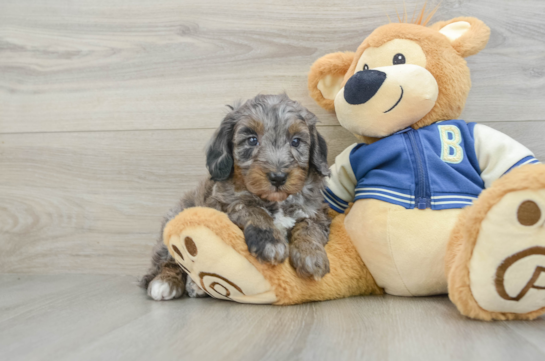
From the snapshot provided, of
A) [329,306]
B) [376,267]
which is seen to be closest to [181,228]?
[329,306]

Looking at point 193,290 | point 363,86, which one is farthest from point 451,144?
Answer: point 193,290

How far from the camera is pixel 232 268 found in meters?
1.53

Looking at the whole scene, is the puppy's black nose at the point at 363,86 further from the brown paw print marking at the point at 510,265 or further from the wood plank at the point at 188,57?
the brown paw print marking at the point at 510,265

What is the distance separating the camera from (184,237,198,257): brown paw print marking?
154cm

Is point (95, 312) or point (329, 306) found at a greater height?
point (329, 306)

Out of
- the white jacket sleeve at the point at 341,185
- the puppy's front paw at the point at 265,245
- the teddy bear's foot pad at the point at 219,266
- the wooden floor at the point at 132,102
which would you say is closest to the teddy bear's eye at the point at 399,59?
the white jacket sleeve at the point at 341,185

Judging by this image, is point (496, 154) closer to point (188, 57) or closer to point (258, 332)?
point (258, 332)

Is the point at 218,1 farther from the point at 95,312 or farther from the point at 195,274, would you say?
the point at 95,312

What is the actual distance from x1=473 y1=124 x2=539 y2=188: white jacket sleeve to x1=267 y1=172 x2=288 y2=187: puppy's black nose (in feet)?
2.61

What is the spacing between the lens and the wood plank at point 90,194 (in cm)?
241

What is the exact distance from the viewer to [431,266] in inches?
61.2

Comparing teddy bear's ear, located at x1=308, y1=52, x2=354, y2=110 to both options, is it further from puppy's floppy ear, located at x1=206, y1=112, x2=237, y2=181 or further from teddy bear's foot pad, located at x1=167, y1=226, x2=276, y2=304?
teddy bear's foot pad, located at x1=167, y1=226, x2=276, y2=304

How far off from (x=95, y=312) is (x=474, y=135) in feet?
5.47

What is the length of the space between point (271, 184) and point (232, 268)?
0.34m
